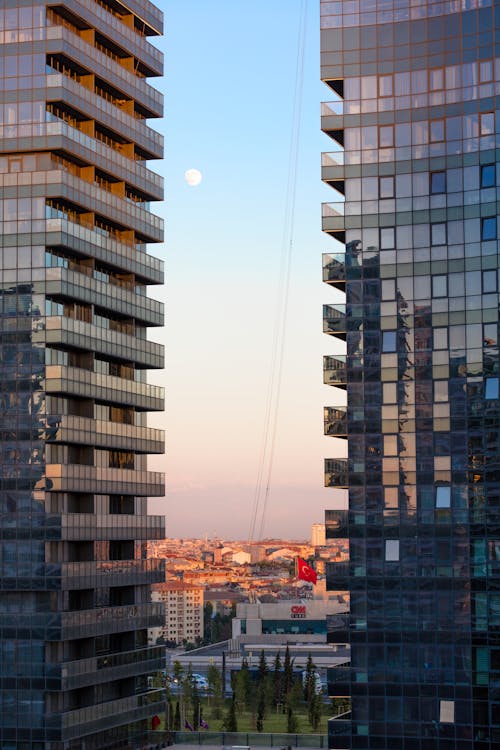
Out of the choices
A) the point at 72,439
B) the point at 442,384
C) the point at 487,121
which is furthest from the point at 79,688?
the point at 487,121

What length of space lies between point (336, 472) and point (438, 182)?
986 inches

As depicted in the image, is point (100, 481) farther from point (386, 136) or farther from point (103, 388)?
point (386, 136)

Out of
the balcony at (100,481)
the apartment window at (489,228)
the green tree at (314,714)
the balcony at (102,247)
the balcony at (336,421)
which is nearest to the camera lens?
the apartment window at (489,228)

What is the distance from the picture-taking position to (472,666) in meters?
108

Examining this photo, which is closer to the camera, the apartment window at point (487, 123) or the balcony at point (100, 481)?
the apartment window at point (487, 123)

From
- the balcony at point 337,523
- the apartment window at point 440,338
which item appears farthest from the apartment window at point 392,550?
the apartment window at point 440,338

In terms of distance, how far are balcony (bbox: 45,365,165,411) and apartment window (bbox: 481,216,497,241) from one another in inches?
1590

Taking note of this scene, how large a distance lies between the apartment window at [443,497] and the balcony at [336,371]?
11.9 meters

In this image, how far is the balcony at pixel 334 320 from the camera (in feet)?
375

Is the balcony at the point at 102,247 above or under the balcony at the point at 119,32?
under

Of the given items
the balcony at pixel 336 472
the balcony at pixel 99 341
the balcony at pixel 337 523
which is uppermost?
the balcony at pixel 99 341

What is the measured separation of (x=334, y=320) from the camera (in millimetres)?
A: 114625

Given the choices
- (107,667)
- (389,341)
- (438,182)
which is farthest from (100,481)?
(438,182)

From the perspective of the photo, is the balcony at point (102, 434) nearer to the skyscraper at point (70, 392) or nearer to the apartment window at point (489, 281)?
the skyscraper at point (70, 392)
